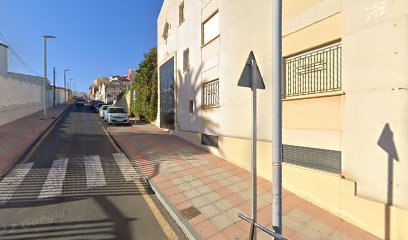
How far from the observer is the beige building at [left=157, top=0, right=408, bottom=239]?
3865 millimetres

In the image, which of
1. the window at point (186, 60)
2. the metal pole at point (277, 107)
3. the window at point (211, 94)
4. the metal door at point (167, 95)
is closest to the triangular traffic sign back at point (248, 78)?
the metal pole at point (277, 107)

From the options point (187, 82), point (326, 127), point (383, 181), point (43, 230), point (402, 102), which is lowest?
point (43, 230)

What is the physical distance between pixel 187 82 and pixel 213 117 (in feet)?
11.4

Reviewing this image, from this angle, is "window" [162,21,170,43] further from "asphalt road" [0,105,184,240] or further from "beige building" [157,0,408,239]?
"asphalt road" [0,105,184,240]

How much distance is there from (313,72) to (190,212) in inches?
158

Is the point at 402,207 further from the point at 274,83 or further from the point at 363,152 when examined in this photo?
the point at 274,83

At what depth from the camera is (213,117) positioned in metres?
9.62

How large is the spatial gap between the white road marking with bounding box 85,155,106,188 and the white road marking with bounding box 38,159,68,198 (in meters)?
0.61

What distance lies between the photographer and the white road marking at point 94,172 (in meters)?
6.37

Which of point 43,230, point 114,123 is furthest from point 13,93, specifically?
point 43,230

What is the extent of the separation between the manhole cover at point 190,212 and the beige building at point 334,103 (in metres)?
2.32

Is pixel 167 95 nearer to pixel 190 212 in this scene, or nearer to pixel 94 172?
pixel 94 172

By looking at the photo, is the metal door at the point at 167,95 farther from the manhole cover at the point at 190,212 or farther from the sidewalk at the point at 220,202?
the manhole cover at the point at 190,212

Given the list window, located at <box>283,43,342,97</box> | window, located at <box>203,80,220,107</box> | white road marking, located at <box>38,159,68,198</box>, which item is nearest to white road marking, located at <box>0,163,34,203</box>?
white road marking, located at <box>38,159,68,198</box>
